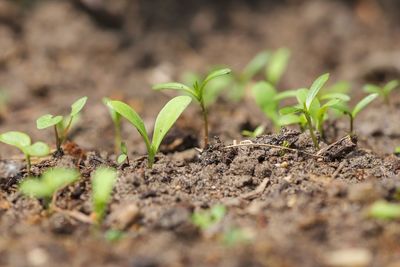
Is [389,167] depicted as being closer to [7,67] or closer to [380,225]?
[380,225]

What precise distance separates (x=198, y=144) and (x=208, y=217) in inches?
36.5

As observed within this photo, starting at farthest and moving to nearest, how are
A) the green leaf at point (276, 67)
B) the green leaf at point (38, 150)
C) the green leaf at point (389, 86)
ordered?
the green leaf at point (276, 67)
the green leaf at point (389, 86)
the green leaf at point (38, 150)

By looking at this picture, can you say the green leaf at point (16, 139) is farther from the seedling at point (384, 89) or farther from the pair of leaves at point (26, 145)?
the seedling at point (384, 89)

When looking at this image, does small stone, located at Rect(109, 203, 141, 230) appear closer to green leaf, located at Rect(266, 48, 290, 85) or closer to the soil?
the soil

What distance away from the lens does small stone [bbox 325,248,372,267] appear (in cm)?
137

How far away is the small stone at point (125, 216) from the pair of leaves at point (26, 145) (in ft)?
1.00

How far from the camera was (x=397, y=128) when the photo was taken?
2.69 m

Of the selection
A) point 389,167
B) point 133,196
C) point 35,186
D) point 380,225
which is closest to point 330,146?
point 389,167

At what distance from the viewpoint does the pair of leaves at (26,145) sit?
1.77 m

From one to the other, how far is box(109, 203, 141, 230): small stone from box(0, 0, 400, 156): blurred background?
1.52 meters

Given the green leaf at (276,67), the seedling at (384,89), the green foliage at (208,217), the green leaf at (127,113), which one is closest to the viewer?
the green foliage at (208,217)

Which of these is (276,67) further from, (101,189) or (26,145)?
(101,189)

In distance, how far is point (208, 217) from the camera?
159 cm

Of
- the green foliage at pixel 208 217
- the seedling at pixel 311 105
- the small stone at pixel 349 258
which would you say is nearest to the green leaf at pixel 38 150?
the green foliage at pixel 208 217
